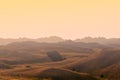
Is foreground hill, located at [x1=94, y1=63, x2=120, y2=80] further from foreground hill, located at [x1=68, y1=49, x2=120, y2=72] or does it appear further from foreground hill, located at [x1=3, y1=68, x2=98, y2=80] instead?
foreground hill, located at [x1=3, y1=68, x2=98, y2=80]

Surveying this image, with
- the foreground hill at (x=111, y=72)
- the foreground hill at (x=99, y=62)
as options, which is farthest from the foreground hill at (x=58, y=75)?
the foreground hill at (x=99, y=62)

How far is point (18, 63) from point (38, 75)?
46929mm

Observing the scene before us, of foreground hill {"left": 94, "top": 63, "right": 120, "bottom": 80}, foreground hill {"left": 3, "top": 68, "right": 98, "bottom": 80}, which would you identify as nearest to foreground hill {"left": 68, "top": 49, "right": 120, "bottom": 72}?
foreground hill {"left": 94, "top": 63, "right": 120, "bottom": 80}

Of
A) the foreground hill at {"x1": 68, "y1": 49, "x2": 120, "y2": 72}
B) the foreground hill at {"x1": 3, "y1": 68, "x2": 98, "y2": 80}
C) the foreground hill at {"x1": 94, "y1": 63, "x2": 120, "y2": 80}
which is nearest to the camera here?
the foreground hill at {"x1": 3, "y1": 68, "x2": 98, "y2": 80}

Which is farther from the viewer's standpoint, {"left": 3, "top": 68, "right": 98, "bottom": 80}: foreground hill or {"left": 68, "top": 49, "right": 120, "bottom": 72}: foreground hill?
{"left": 68, "top": 49, "right": 120, "bottom": 72}: foreground hill

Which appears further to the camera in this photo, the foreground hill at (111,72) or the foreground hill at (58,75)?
the foreground hill at (111,72)

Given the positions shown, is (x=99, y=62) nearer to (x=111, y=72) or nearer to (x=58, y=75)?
(x=111, y=72)

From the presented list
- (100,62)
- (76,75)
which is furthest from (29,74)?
(100,62)

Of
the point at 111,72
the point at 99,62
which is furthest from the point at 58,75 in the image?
the point at 99,62

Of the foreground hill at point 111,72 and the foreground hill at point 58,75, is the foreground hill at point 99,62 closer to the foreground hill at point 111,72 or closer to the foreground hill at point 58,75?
the foreground hill at point 111,72

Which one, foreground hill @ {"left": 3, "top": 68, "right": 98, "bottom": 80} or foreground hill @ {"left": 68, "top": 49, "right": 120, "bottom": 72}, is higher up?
foreground hill @ {"left": 68, "top": 49, "right": 120, "bottom": 72}

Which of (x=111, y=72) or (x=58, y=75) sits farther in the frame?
(x=111, y=72)

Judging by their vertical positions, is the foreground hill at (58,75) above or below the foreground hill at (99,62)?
below

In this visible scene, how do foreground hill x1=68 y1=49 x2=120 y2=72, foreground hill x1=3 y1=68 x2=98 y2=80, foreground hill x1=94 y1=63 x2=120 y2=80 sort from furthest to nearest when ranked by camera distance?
foreground hill x1=68 y1=49 x2=120 y2=72
foreground hill x1=94 y1=63 x2=120 y2=80
foreground hill x1=3 y1=68 x2=98 y2=80
